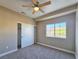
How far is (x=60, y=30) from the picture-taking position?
17.0ft

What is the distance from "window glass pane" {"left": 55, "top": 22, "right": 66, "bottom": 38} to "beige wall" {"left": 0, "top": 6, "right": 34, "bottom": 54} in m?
3.17

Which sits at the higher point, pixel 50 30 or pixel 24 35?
pixel 50 30

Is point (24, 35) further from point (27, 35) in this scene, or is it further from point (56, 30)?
point (56, 30)

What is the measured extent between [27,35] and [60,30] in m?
2.95

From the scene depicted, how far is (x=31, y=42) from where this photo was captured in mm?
6812

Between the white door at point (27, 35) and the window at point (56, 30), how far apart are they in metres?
1.66

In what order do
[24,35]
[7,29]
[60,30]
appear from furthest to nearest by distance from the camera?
1. [24,35]
2. [60,30]
3. [7,29]

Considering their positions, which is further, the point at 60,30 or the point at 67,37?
the point at 60,30

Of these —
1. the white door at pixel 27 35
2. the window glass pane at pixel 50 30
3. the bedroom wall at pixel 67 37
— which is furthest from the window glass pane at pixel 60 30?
the white door at pixel 27 35

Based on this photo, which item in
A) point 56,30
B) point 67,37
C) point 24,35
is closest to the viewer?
point 67,37

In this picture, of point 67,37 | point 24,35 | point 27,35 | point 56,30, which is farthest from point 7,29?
point 67,37

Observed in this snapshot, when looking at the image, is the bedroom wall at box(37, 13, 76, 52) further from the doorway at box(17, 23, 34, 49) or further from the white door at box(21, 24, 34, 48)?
the doorway at box(17, 23, 34, 49)

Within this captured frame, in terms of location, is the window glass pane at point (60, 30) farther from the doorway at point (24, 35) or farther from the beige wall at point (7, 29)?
the beige wall at point (7, 29)

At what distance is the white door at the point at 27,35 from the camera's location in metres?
5.81
